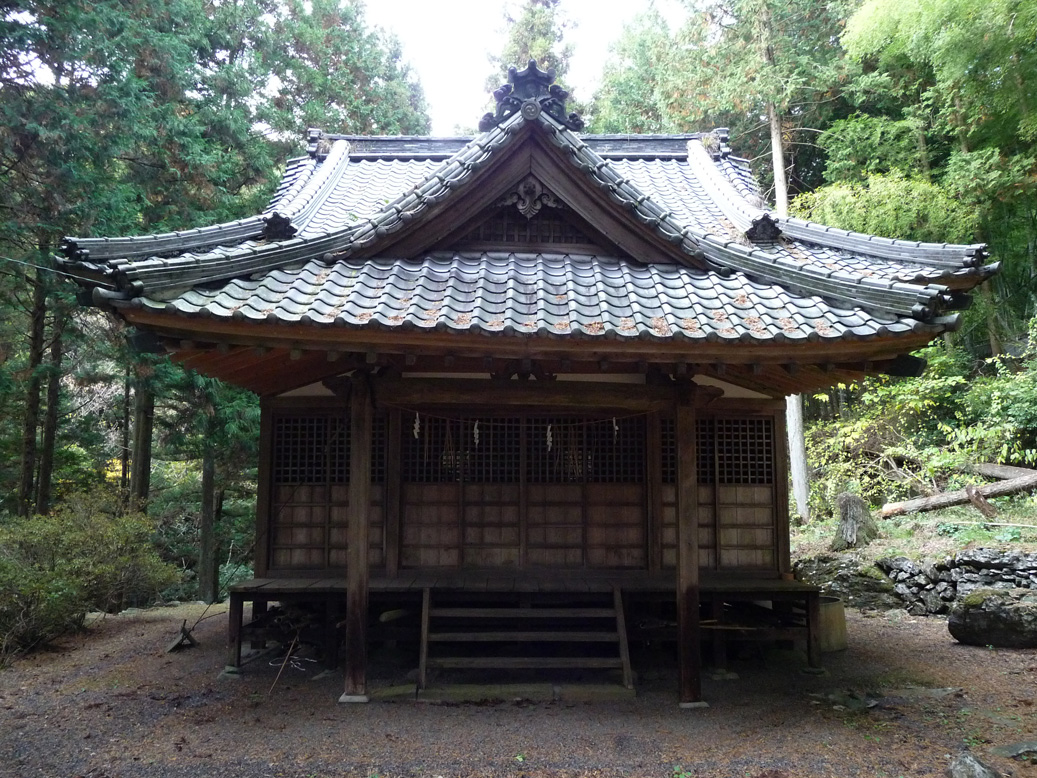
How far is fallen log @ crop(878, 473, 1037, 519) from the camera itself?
43.5 feet

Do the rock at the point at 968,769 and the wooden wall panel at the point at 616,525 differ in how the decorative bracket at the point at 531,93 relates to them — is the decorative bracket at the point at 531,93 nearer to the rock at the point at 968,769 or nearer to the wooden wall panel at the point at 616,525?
the wooden wall panel at the point at 616,525

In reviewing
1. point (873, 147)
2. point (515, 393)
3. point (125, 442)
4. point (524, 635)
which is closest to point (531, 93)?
point (515, 393)

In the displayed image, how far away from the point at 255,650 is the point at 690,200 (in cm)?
832

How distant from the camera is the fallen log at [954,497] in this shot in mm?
13258

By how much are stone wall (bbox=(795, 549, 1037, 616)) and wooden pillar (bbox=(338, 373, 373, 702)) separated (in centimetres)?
670

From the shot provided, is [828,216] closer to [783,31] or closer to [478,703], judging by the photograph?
[783,31]

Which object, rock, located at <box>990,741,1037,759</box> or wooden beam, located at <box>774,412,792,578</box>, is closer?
rock, located at <box>990,741,1037,759</box>

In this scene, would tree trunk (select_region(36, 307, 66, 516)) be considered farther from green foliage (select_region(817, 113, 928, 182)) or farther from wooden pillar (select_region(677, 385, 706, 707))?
green foliage (select_region(817, 113, 928, 182))

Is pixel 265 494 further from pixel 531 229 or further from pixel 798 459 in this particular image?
pixel 798 459

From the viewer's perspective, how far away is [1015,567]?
1016 cm

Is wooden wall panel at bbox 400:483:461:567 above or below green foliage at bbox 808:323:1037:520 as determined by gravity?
below

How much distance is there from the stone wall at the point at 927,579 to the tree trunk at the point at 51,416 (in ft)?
44.3

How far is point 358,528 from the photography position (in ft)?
19.4

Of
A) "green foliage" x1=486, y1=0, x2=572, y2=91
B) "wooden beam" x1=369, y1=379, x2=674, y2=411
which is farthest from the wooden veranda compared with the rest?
"green foliage" x1=486, y1=0, x2=572, y2=91
